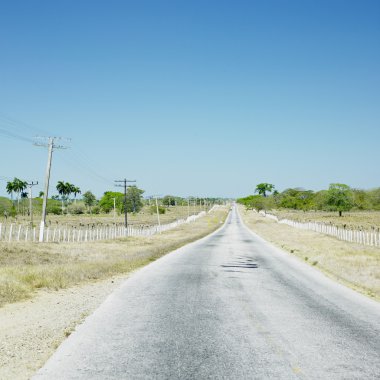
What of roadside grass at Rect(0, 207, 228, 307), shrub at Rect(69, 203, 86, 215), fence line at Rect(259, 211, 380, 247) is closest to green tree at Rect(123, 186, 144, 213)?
shrub at Rect(69, 203, 86, 215)

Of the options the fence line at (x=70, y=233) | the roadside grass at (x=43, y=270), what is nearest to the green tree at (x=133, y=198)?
the fence line at (x=70, y=233)

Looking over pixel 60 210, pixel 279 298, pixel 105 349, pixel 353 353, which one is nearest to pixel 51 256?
pixel 279 298

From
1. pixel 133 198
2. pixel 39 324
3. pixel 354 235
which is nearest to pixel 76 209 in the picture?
pixel 133 198

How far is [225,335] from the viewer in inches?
322

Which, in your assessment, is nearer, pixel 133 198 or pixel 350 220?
pixel 350 220

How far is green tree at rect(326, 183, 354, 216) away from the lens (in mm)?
117869

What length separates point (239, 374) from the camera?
20.0 ft

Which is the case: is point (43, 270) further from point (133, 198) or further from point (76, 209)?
point (76, 209)

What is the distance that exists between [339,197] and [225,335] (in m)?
117

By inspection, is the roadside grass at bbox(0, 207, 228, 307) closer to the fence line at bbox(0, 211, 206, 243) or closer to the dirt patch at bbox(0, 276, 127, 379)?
the dirt patch at bbox(0, 276, 127, 379)

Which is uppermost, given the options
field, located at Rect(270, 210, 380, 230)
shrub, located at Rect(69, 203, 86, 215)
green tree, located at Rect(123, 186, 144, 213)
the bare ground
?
green tree, located at Rect(123, 186, 144, 213)

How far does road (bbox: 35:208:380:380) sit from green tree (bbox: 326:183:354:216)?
109 meters

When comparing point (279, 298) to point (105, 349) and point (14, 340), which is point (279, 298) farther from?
point (14, 340)

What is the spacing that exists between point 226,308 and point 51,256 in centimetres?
1567
